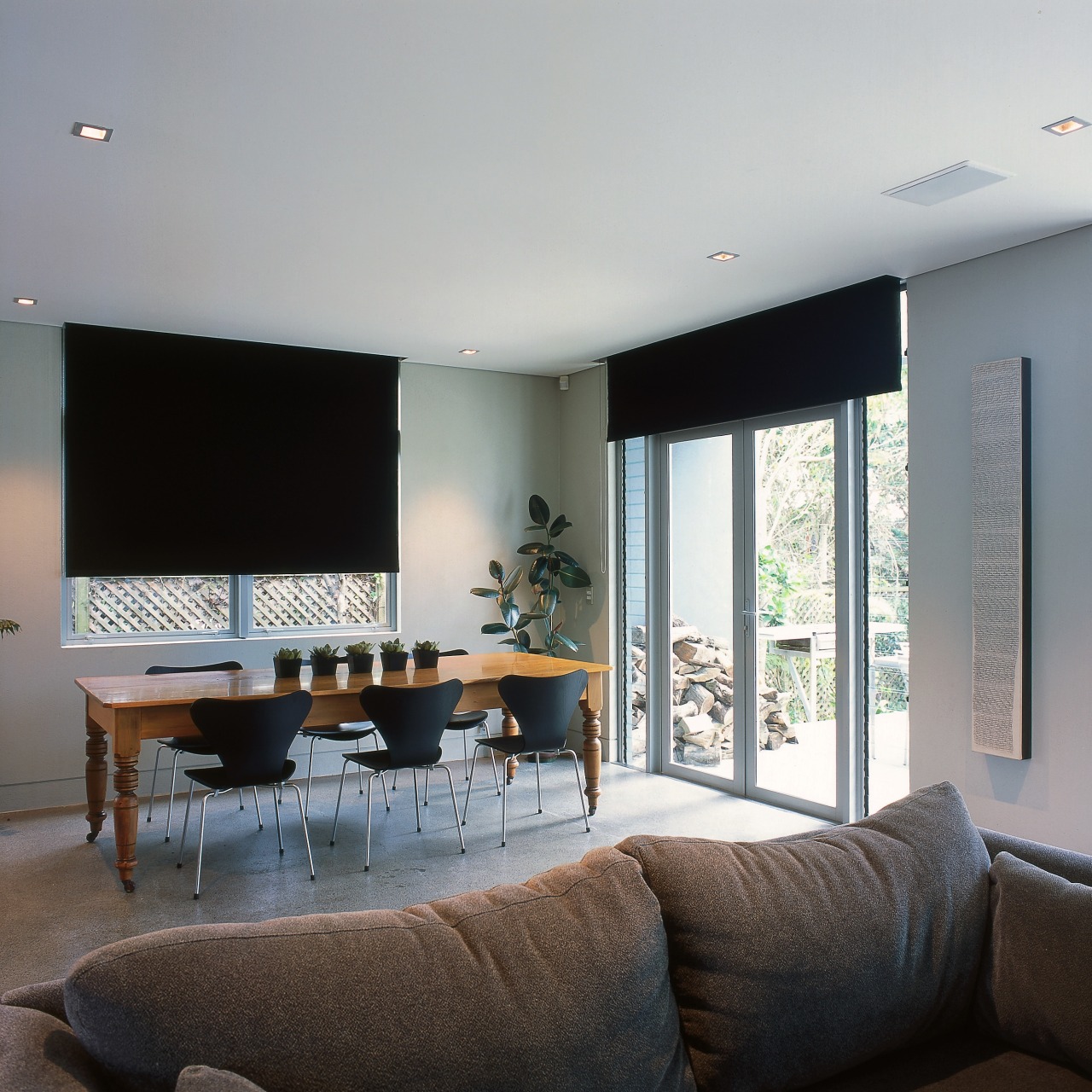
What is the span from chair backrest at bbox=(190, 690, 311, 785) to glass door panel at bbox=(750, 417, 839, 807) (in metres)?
2.74

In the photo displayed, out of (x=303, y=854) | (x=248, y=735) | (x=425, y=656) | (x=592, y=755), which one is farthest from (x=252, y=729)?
(x=592, y=755)

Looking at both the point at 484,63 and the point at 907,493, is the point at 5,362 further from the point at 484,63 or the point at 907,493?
the point at 907,493

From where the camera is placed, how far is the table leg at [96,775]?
15.7 feet

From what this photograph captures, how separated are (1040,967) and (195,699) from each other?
3.45 meters

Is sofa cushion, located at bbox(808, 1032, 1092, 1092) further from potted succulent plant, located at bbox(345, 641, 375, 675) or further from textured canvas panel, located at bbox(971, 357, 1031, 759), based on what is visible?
potted succulent plant, located at bbox(345, 641, 375, 675)

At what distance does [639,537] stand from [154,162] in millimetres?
4184

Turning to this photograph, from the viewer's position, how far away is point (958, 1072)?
174cm

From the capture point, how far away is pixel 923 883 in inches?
72.9

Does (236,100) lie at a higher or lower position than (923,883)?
higher

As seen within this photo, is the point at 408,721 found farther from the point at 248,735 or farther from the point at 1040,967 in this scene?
the point at 1040,967

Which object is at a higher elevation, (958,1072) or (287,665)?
(287,665)

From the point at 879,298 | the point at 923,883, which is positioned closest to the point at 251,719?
the point at 923,883

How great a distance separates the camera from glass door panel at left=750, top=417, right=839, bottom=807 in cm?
523

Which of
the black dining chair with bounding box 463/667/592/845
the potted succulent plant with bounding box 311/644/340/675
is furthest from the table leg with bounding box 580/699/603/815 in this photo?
the potted succulent plant with bounding box 311/644/340/675
